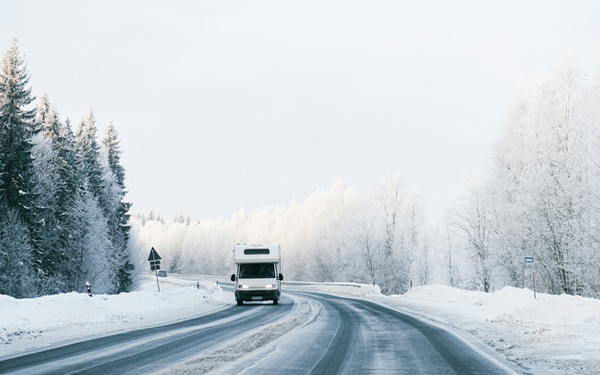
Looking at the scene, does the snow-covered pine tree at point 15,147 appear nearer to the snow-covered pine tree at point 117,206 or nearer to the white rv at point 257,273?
the white rv at point 257,273

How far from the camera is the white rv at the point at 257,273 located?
30.8 m

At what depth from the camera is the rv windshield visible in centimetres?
3100

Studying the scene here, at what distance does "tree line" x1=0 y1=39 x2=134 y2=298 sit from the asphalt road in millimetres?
24702

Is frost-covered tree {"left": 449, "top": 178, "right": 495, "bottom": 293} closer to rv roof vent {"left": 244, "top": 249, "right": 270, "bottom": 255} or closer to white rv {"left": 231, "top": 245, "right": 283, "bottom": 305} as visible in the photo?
white rv {"left": 231, "top": 245, "right": 283, "bottom": 305}

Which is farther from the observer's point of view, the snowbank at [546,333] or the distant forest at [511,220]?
the distant forest at [511,220]

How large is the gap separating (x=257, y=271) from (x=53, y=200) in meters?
21.8

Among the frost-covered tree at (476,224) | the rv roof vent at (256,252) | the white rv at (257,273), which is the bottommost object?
the white rv at (257,273)

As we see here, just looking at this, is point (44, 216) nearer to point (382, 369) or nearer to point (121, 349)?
point (121, 349)

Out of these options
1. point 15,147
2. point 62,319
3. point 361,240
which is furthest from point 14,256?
point 361,240

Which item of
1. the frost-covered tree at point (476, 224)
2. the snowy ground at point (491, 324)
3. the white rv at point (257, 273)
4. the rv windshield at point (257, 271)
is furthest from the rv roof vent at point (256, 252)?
the frost-covered tree at point (476, 224)

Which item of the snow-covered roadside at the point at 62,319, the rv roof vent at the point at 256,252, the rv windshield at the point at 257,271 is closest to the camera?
the snow-covered roadside at the point at 62,319

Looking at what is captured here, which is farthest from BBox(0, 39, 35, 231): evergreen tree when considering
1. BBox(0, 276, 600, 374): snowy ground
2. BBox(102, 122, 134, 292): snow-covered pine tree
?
BBox(102, 122, 134, 292): snow-covered pine tree

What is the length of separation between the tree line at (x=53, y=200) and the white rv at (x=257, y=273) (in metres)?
14.6

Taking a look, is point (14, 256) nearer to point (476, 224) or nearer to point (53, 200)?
point (53, 200)
